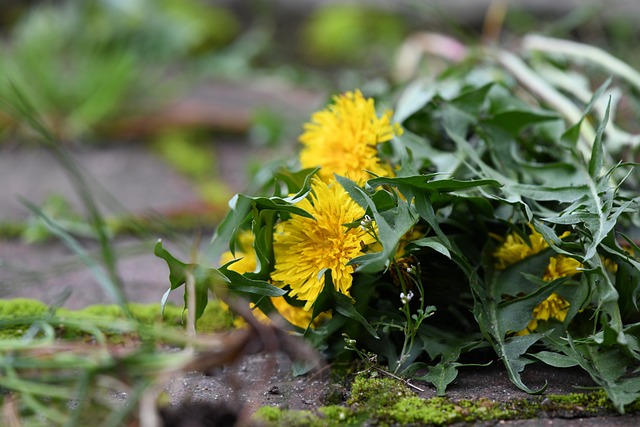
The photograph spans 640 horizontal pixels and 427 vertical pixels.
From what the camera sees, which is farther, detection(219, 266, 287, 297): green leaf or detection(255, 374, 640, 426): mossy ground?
detection(219, 266, 287, 297): green leaf

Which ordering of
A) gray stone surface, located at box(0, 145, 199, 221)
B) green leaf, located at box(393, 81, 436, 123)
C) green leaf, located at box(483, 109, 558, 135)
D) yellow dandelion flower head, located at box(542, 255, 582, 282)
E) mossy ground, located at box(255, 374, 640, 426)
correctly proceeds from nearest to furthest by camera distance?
1. mossy ground, located at box(255, 374, 640, 426)
2. yellow dandelion flower head, located at box(542, 255, 582, 282)
3. green leaf, located at box(483, 109, 558, 135)
4. green leaf, located at box(393, 81, 436, 123)
5. gray stone surface, located at box(0, 145, 199, 221)

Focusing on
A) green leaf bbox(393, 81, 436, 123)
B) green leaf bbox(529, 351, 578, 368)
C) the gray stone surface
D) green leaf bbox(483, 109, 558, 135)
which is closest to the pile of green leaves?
green leaf bbox(529, 351, 578, 368)

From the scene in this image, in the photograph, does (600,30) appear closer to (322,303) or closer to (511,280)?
(511,280)

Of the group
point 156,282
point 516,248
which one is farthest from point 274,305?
point 156,282

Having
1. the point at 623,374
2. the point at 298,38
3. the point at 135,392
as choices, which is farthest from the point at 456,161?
the point at 298,38

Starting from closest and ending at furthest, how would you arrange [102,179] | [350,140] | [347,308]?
1. [347,308]
2. [350,140]
3. [102,179]

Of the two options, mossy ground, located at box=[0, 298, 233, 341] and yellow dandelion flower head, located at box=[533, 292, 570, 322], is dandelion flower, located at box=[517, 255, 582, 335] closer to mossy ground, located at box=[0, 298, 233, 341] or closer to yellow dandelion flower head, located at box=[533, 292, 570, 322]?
yellow dandelion flower head, located at box=[533, 292, 570, 322]

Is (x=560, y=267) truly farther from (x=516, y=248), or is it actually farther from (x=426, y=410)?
(x=426, y=410)

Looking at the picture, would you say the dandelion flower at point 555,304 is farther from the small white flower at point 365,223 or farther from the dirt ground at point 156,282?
the small white flower at point 365,223
